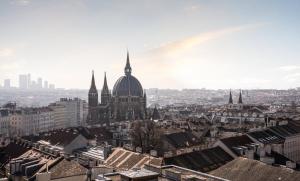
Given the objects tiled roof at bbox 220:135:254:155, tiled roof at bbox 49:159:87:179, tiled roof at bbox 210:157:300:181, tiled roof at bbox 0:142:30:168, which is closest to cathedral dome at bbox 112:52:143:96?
tiled roof at bbox 0:142:30:168

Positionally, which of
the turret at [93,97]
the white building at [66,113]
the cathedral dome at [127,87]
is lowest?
the white building at [66,113]

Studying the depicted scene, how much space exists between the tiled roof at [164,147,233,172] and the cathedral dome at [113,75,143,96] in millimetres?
90756

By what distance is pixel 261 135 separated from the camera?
6981cm

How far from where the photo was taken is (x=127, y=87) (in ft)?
471

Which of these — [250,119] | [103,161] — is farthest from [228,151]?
[250,119]

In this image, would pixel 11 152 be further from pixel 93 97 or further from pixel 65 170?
pixel 93 97

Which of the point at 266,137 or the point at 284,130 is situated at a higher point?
the point at 284,130

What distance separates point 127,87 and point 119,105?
7470 mm

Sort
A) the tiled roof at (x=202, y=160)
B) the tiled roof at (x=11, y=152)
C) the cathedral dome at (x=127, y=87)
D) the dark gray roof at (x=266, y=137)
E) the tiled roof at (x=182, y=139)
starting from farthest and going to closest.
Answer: the cathedral dome at (x=127, y=87) → the tiled roof at (x=182, y=139) → the dark gray roof at (x=266, y=137) → the tiled roof at (x=11, y=152) → the tiled roof at (x=202, y=160)

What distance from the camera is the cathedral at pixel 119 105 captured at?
137875 millimetres

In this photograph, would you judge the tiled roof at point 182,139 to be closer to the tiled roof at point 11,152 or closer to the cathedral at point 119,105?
the tiled roof at point 11,152

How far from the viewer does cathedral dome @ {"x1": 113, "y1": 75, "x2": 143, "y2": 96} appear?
142625 millimetres

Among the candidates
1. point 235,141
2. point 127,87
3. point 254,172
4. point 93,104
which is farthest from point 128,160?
point 127,87

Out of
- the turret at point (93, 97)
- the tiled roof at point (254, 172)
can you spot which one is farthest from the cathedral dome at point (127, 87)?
the tiled roof at point (254, 172)
